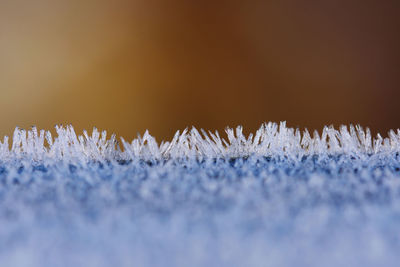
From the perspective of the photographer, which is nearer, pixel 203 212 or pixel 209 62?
pixel 203 212

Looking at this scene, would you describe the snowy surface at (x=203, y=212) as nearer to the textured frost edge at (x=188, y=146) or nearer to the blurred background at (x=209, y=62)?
the textured frost edge at (x=188, y=146)

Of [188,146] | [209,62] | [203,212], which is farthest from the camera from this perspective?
[209,62]

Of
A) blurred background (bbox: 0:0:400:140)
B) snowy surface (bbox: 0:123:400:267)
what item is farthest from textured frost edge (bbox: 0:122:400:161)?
blurred background (bbox: 0:0:400:140)

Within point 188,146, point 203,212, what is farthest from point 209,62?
point 203,212

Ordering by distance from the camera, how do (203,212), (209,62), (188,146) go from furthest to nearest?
(209,62), (188,146), (203,212)

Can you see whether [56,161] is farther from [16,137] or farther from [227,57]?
[227,57]

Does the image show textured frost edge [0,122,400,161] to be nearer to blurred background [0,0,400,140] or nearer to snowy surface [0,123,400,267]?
snowy surface [0,123,400,267]

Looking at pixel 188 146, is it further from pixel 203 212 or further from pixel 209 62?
pixel 209 62
